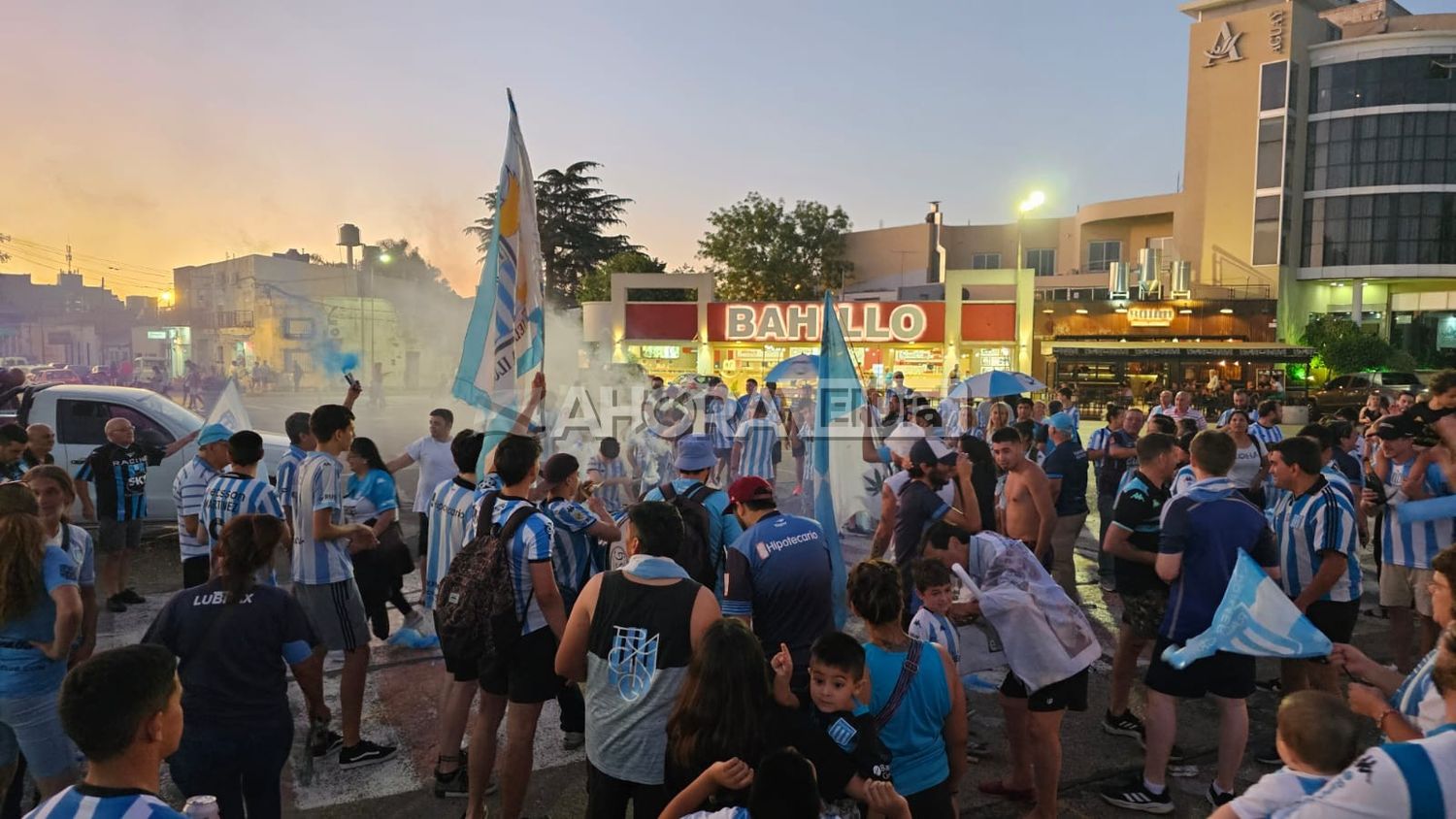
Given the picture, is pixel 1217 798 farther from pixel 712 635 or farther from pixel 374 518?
pixel 374 518

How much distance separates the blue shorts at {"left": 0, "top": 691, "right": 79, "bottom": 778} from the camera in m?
3.30

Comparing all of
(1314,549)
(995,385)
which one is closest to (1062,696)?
(1314,549)

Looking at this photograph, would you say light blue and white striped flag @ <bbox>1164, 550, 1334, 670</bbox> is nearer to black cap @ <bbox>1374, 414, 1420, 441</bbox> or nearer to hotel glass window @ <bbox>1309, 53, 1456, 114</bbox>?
black cap @ <bbox>1374, 414, 1420, 441</bbox>

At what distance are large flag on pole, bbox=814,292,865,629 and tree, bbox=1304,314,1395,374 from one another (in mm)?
37473

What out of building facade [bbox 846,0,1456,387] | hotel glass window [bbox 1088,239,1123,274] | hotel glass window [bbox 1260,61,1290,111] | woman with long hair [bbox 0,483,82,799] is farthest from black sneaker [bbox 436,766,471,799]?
hotel glass window [bbox 1260,61,1290,111]

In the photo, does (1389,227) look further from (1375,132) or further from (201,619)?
(201,619)

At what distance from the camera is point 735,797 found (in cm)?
232

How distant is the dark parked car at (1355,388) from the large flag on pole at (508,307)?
28086 mm

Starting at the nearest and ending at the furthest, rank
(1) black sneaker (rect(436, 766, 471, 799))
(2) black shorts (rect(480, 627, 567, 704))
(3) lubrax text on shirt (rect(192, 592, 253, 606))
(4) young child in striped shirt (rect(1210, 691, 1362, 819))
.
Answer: (4) young child in striped shirt (rect(1210, 691, 1362, 819)) → (3) lubrax text on shirt (rect(192, 592, 253, 606)) → (2) black shorts (rect(480, 627, 567, 704)) → (1) black sneaker (rect(436, 766, 471, 799))

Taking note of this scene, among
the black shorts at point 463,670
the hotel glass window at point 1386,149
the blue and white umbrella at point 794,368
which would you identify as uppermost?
the hotel glass window at point 1386,149

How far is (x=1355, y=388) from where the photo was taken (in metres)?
28.5

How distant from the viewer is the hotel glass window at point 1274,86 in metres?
40.2

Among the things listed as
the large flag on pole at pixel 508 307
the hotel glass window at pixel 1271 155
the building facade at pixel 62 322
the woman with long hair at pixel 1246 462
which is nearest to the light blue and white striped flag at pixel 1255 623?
the large flag on pole at pixel 508 307

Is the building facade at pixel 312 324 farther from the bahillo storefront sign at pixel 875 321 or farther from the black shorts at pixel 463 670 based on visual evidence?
the black shorts at pixel 463 670
